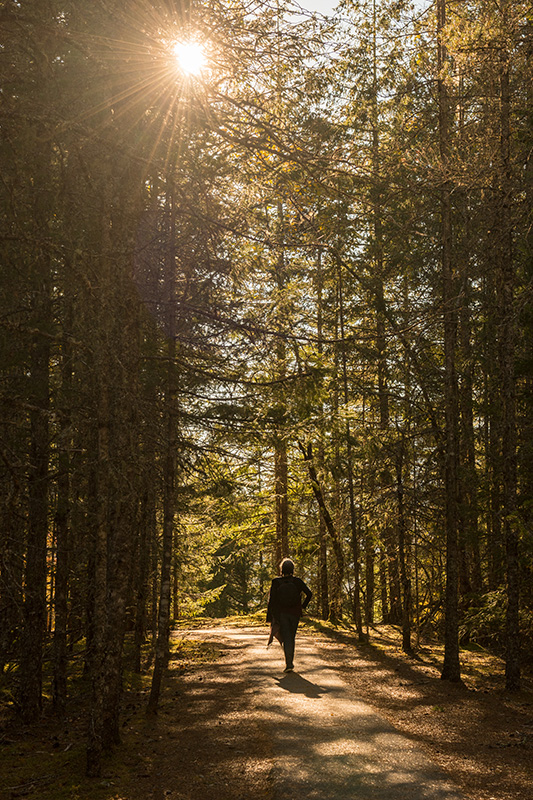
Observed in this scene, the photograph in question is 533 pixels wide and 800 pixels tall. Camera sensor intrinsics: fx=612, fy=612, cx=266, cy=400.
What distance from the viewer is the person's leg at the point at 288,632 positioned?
11984mm

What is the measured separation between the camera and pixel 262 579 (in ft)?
141

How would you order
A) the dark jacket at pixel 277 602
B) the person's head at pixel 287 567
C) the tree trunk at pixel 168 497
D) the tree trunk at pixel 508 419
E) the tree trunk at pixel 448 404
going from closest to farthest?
the tree trunk at pixel 168 497, the tree trunk at pixel 508 419, the dark jacket at pixel 277 602, the person's head at pixel 287 567, the tree trunk at pixel 448 404

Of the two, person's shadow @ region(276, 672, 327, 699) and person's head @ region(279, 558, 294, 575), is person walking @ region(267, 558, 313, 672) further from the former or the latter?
person's shadow @ region(276, 672, 327, 699)

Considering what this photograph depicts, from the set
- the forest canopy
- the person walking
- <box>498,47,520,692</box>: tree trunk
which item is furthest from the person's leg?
<box>498,47,520,692</box>: tree trunk

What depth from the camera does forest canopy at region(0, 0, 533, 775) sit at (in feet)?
25.0


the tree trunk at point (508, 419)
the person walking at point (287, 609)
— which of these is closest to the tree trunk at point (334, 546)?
the person walking at point (287, 609)

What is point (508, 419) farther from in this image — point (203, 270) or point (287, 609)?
point (203, 270)

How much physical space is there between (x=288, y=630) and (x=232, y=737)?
12.4ft

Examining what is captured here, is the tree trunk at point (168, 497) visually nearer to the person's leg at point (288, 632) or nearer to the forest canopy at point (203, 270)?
the forest canopy at point (203, 270)

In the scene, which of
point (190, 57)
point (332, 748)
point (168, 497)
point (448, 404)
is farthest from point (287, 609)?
point (190, 57)

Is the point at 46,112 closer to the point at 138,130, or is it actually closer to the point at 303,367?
the point at 138,130

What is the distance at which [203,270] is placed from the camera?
40.6 ft

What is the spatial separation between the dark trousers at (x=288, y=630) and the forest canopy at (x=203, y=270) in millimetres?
2702

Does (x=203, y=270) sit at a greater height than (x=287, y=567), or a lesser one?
greater
